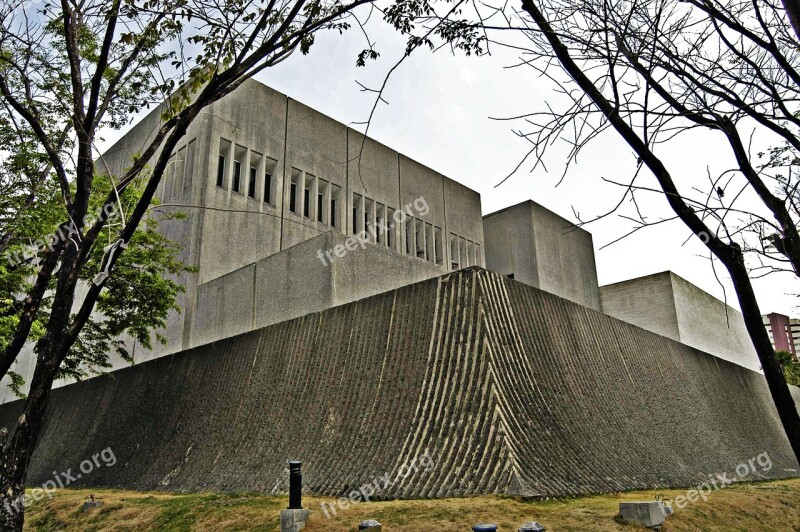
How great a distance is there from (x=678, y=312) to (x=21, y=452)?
1064 inches

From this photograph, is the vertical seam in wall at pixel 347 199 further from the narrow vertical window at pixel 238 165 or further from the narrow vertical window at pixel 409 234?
the narrow vertical window at pixel 238 165

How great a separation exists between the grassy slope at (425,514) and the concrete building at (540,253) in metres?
18.2

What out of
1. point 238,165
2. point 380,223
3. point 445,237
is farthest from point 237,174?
point 445,237

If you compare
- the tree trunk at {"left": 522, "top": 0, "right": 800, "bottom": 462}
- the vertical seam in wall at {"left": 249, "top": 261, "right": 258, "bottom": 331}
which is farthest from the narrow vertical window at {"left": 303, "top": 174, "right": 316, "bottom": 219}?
the tree trunk at {"left": 522, "top": 0, "right": 800, "bottom": 462}

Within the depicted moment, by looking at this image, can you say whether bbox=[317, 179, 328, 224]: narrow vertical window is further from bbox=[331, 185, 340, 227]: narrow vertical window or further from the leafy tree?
A: the leafy tree

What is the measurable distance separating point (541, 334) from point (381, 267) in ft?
17.9

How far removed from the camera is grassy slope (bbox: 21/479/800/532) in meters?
7.74

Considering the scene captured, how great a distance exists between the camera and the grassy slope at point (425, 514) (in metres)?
7.74

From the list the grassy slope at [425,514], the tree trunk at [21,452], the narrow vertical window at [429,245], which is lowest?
the grassy slope at [425,514]

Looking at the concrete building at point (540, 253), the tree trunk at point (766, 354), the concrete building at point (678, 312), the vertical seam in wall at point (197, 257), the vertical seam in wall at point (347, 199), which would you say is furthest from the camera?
the concrete building at point (540, 253)

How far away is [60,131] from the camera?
39.9 ft

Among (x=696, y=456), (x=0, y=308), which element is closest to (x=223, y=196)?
(x=0, y=308)

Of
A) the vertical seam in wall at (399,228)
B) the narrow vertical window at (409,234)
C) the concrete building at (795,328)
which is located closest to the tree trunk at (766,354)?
the concrete building at (795,328)

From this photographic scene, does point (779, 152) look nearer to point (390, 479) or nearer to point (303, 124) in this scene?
point (390, 479)
